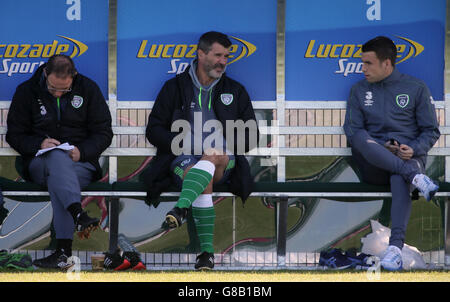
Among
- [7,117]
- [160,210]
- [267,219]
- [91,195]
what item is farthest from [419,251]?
[7,117]

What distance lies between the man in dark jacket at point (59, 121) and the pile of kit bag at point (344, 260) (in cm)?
168

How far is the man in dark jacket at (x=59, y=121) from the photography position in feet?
19.9

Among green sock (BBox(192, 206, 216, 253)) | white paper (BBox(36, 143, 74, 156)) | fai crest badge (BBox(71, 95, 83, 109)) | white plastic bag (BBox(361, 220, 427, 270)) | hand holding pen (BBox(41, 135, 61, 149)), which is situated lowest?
white plastic bag (BBox(361, 220, 427, 270))

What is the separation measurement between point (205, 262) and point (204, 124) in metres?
1.02

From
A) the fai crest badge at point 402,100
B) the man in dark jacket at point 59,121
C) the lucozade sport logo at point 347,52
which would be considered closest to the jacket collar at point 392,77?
the fai crest badge at point 402,100

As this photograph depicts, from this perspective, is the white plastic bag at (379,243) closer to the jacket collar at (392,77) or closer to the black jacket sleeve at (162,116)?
the jacket collar at (392,77)

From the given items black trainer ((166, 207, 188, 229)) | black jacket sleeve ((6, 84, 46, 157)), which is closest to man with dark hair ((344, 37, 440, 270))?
black trainer ((166, 207, 188, 229))

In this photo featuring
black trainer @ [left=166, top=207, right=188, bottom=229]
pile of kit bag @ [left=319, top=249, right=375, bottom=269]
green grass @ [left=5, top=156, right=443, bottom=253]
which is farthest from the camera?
green grass @ [left=5, top=156, right=443, bottom=253]

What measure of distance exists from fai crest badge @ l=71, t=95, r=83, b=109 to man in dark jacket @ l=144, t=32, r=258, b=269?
0.50 metres

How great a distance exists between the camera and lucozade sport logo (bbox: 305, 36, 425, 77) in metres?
6.56

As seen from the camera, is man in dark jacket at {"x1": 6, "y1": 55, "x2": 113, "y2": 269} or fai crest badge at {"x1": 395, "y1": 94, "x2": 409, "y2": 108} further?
fai crest badge at {"x1": 395, "y1": 94, "x2": 409, "y2": 108}

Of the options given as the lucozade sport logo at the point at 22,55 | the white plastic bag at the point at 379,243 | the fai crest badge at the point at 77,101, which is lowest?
the white plastic bag at the point at 379,243

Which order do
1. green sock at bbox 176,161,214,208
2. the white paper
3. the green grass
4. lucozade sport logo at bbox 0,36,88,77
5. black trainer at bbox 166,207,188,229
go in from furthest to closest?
lucozade sport logo at bbox 0,36,88,77 → the green grass → the white paper → green sock at bbox 176,161,214,208 → black trainer at bbox 166,207,188,229

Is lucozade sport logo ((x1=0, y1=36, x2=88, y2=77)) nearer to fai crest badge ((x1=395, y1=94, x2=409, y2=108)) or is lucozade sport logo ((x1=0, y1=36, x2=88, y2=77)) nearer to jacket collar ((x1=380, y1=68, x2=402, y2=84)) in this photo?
jacket collar ((x1=380, y1=68, x2=402, y2=84))
